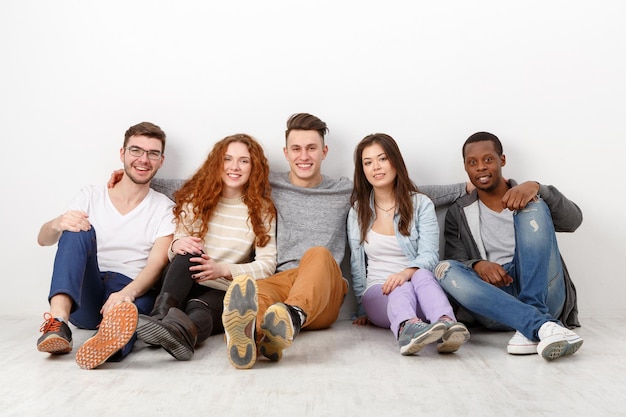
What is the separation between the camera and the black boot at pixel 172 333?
1989 mm

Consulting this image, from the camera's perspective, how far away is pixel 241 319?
1895 mm

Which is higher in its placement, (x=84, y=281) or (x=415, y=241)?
(x=415, y=241)

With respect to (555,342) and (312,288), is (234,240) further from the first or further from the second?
(555,342)

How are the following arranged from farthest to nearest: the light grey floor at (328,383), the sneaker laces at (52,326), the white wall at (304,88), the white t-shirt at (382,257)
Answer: the white wall at (304,88) < the white t-shirt at (382,257) < the sneaker laces at (52,326) < the light grey floor at (328,383)

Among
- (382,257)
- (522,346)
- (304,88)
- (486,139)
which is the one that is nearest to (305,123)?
(304,88)

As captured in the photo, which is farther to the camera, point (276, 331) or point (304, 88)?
point (304, 88)

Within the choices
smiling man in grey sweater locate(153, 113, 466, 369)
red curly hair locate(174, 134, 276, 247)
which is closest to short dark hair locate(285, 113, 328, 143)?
smiling man in grey sweater locate(153, 113, 466, 369)

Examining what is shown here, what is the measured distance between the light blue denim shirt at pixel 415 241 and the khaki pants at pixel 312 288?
0.33ft

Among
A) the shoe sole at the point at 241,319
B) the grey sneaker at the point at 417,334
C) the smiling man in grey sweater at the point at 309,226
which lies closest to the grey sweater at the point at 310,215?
the smiling man in grey sweater at the point at 309,226

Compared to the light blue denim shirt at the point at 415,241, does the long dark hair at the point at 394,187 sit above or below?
above

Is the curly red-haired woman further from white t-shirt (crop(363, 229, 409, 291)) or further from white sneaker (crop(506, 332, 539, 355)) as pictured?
white sneaker (crop(506, 332, 539, 355))

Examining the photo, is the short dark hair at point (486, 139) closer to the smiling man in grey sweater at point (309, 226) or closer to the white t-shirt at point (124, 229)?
the smiling man in grey sweater at point (309, 226)

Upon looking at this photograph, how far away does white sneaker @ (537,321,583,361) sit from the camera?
2055 mm

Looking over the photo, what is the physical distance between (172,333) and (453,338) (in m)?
0.88
